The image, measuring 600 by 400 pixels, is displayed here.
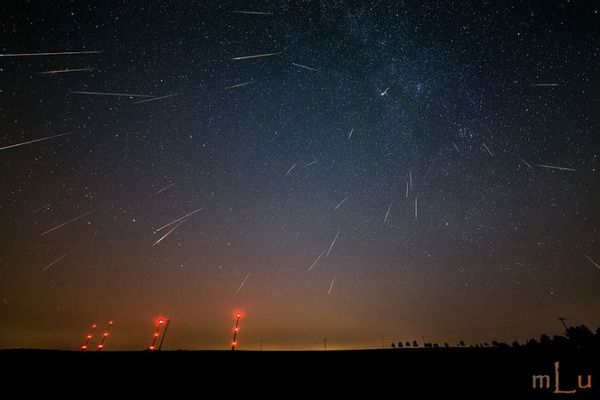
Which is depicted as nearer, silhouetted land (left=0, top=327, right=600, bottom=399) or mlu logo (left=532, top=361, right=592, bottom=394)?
silhouetted land (left=0, top=327, right=600, bottom=399)

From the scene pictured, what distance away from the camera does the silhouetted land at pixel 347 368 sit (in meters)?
4.79

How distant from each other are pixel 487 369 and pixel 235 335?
1305 inches

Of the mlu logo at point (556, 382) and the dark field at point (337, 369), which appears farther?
the mlu logo at point (556, 382)

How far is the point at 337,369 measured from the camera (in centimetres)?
555

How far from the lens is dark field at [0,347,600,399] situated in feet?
15.7

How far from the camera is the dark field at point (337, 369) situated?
4.77 m

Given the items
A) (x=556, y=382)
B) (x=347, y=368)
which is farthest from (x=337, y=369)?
(x=556, y=382)

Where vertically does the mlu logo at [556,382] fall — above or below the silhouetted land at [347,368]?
below

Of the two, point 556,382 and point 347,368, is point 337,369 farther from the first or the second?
point 556,382

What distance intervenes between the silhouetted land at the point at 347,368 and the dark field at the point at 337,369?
0.05ft

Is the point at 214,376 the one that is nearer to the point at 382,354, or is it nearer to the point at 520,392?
the point at 382,354

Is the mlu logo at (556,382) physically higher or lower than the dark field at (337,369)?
lower

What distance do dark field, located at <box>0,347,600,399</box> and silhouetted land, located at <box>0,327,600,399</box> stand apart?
2 cm

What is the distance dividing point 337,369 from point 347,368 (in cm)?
20
